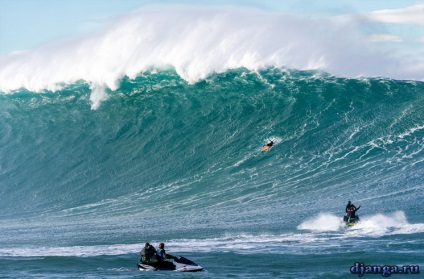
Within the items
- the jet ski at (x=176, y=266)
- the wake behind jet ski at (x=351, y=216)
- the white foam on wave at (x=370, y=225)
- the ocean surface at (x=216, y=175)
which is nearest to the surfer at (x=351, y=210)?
→ the wake behind jet ski at (x=351, y=216)

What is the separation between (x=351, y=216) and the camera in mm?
22406

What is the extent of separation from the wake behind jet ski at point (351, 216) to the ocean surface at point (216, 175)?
0.31 metres

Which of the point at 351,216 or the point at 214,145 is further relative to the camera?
the point at 214,145

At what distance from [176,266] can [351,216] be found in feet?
22.5

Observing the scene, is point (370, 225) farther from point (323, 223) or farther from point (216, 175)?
point (216, 175)

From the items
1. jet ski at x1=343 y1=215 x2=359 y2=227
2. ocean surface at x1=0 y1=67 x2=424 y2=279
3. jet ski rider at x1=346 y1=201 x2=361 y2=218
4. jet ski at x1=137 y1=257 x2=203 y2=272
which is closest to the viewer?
jet ski at x1=137 y1=257 x2=203 y2=272

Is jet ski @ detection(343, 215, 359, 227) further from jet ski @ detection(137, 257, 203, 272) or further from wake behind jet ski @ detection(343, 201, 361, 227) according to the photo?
jet ski @ detection(137, 257, 203, 272)

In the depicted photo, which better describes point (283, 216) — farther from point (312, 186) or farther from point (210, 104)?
point (210, 104)

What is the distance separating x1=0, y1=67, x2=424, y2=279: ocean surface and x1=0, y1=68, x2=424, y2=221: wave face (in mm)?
82

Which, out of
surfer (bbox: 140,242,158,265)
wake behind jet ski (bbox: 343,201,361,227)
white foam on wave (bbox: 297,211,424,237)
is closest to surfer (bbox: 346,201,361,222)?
wake behind jet ski (bbox: 343,201,361,227)

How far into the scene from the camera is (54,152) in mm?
33250

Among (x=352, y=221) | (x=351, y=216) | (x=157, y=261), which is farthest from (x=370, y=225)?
(x=157, y=261)

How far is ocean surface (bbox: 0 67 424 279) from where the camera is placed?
1884cm

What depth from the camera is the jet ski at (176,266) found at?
17188 mm
